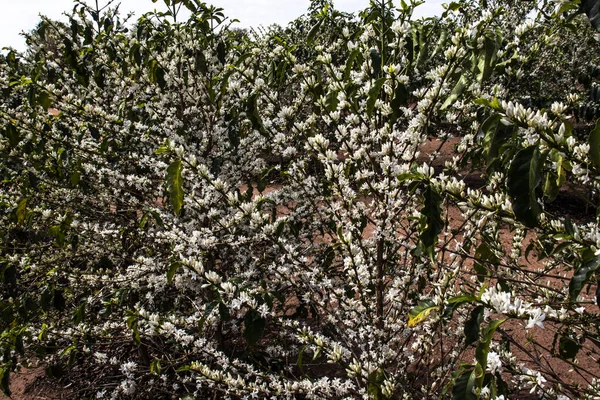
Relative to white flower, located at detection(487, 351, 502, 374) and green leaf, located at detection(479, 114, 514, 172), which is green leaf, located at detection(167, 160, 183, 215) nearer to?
green leaf, located at detection(479, 114, 514, 172)

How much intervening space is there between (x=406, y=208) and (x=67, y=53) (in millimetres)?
3187

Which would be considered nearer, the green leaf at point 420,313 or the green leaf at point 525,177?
the green leaf at point 525,177

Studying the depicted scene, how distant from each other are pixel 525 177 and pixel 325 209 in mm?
2297

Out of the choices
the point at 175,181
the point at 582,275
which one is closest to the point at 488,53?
the point at 582,275

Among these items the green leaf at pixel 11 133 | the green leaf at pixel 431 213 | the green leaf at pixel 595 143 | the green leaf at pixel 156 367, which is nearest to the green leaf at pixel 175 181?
the green leaf at pixel 431 213

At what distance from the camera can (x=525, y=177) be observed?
49.3 inches

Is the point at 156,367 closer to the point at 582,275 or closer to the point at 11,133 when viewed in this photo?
the point at 11,133

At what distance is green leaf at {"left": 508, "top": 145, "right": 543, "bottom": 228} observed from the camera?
1215 millimetres

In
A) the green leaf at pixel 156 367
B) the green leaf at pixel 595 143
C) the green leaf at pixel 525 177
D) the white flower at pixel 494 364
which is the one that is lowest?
the green leaf at pixel 156 367

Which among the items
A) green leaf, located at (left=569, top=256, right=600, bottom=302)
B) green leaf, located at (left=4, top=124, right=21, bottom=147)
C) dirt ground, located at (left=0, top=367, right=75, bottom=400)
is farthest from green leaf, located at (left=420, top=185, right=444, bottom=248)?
dirt ground, located at (left=0, top=367, right=75, bottom=400)

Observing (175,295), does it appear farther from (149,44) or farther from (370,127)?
(370,127)

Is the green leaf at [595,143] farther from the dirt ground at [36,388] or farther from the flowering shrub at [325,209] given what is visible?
the dirt ground at [36,388]

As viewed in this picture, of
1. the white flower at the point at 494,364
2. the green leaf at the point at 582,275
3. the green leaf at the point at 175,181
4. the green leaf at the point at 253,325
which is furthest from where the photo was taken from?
the green leaf at the point at 253,325

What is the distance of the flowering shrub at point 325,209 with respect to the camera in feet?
5.87
